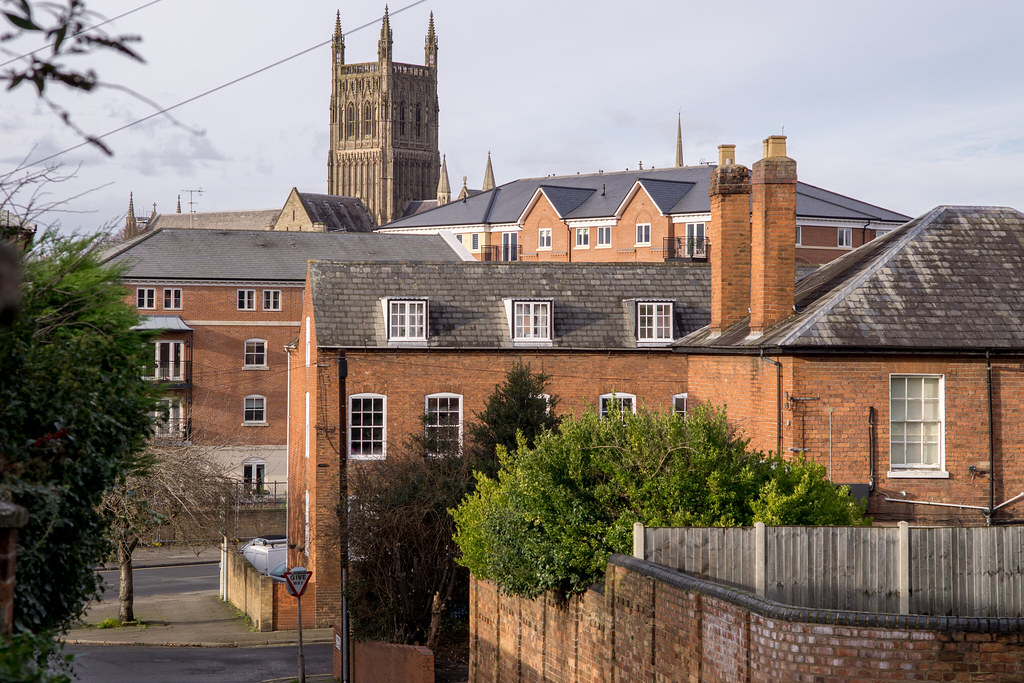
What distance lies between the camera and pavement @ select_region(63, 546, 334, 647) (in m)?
33.2

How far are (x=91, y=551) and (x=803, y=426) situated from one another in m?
13.2

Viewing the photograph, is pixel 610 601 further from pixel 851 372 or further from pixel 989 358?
pixel 989 358

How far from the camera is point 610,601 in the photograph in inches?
546

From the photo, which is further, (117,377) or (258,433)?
(258,433)

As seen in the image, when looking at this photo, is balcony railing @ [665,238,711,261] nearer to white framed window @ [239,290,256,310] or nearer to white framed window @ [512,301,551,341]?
white framed window @ [239,290,256,310]

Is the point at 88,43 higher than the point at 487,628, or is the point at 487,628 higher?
the point at 88,43

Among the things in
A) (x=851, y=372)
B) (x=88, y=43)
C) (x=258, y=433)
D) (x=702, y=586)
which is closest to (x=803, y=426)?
(x=851, y=372)

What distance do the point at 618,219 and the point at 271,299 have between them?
2494 cm

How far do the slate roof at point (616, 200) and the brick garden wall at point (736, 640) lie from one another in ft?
169

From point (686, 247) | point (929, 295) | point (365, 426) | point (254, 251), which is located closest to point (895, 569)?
point (929, 295)

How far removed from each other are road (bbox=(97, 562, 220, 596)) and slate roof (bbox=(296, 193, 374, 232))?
55064 mm

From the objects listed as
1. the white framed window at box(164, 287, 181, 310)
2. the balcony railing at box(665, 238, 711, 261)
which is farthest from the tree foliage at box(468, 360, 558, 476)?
the balcony railing at box(665, 238, 711, 261)

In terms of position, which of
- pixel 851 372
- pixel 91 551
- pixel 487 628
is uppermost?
pixel 851 372

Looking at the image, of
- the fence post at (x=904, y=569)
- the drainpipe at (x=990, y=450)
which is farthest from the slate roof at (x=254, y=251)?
the fence post at (x=904, y=569)
